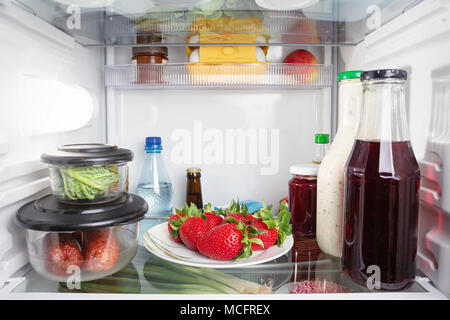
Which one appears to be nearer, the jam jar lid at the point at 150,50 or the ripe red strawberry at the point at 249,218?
the ripe red strawberry at the point at 249,218

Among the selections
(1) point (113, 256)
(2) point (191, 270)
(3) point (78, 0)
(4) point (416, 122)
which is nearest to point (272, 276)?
(2) point (191, 270)

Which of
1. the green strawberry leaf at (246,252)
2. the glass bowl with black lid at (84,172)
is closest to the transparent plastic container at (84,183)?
the glass bowl with black lid at (84,172)

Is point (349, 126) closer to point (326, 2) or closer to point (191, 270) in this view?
point (326, 2)

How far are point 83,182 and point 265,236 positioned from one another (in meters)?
0.34

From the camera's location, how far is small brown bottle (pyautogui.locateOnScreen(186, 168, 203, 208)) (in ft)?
3.48

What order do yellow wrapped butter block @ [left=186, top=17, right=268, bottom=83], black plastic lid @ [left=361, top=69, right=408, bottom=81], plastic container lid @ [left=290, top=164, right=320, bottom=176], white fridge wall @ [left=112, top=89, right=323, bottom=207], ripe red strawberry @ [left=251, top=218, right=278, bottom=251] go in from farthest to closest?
1. white fridge wall @ [left=112, top=89, right=323, bottom=207]
2. yellow wrapped butter block @ [left=186, top=17, right=268, bottom=83]
3. plastic container lid @ [left=290, top=164, right=320, bottom=176]
4. ripe red strawberry @ [left=251, top=218, right=278, bottom=251]
5. black plastic lid @ [left=361, top=69, right=408, bottom=81]

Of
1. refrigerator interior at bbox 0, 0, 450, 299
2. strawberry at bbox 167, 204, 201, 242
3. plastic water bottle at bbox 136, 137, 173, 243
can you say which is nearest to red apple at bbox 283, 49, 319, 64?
refrigerator interior at bbox 0, 0, 450, 299

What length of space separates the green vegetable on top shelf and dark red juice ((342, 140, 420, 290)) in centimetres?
43

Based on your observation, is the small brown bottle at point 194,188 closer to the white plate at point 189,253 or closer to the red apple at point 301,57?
the white plate at point 189,253

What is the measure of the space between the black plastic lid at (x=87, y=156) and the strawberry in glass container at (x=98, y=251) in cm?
12

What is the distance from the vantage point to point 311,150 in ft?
3.78

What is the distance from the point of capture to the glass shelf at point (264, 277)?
0.59 meters

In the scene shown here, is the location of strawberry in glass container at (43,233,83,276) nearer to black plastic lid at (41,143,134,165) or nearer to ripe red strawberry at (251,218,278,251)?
black plastic lid at (41,143,134,165)

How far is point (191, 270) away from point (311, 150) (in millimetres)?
634
